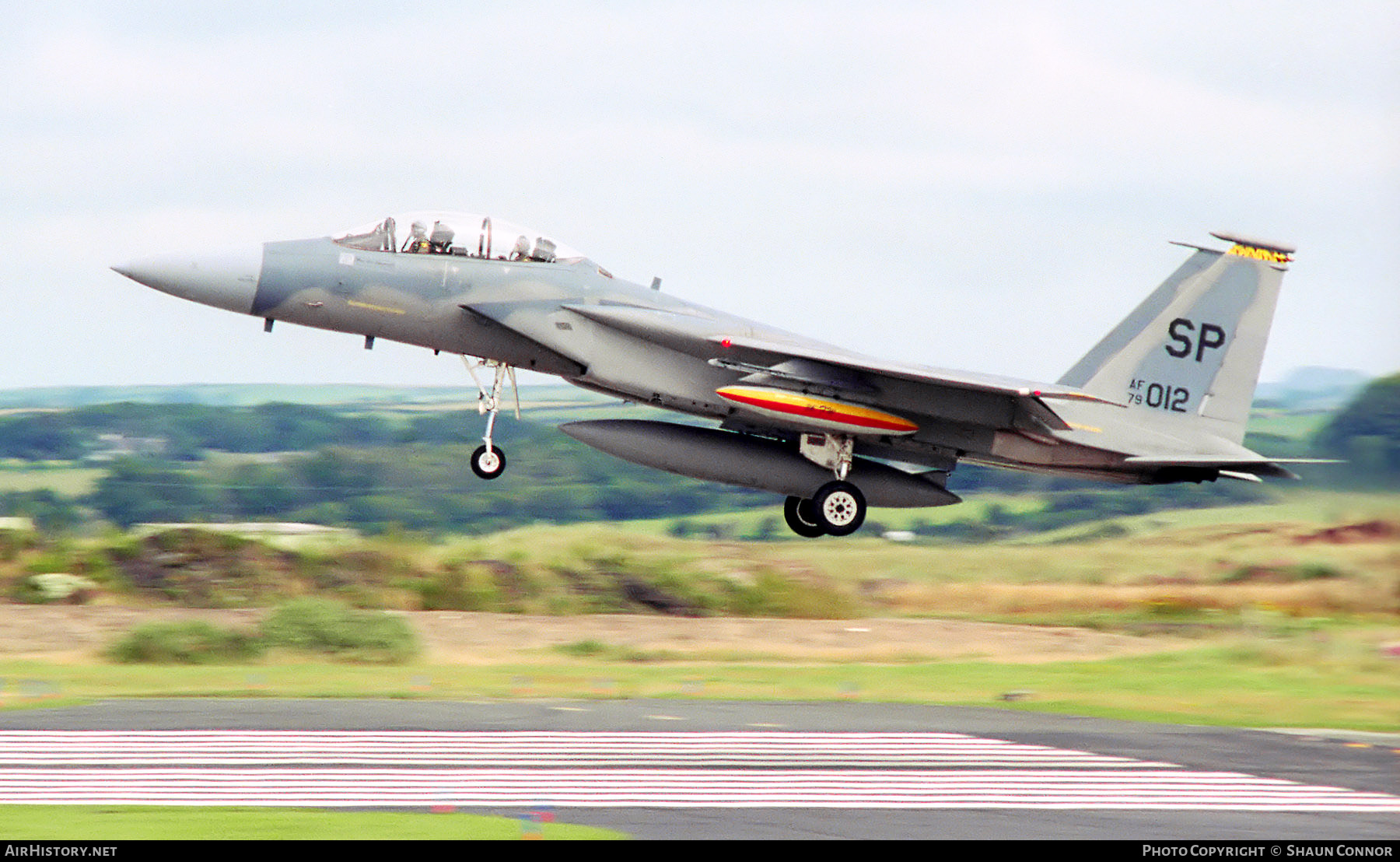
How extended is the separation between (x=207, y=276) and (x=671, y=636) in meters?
15.6

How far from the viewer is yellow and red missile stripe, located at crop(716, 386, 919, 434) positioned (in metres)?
17.1

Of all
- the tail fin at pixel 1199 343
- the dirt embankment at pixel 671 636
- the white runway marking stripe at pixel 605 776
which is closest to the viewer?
the white runway marking stripe at pixel 605 776

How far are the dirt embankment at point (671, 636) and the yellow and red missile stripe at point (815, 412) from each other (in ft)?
36.3

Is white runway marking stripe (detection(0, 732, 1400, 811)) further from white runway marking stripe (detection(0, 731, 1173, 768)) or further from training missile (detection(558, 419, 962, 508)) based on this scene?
training missile (detection(558, 419, 962, 508))

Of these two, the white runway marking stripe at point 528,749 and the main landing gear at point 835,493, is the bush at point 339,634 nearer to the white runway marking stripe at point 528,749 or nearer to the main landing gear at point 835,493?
the white runway marking stripe at point 528,749

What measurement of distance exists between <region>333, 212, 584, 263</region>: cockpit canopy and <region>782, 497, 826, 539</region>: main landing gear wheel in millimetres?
4046

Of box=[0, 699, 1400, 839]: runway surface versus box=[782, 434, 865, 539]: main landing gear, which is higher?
box=[782, 434, 865, 539]: main landing gear

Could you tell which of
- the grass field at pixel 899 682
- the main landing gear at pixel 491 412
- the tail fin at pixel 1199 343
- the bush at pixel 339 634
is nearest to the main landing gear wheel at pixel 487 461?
the main landing gear at pixel 491 412

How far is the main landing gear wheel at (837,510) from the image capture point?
17.8 m

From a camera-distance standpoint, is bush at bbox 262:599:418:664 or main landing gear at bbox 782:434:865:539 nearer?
main landing gear at bbox 782:434:865:539

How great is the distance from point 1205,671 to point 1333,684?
2.01 meters

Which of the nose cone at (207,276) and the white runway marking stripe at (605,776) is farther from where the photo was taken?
the nose cone at (207,276)

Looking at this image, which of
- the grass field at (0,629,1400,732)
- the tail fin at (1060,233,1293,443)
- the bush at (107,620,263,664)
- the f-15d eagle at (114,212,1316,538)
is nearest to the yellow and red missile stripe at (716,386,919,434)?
the f-15d eagle at (114,212,1316,538)

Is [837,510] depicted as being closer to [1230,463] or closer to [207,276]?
[1230,463]
